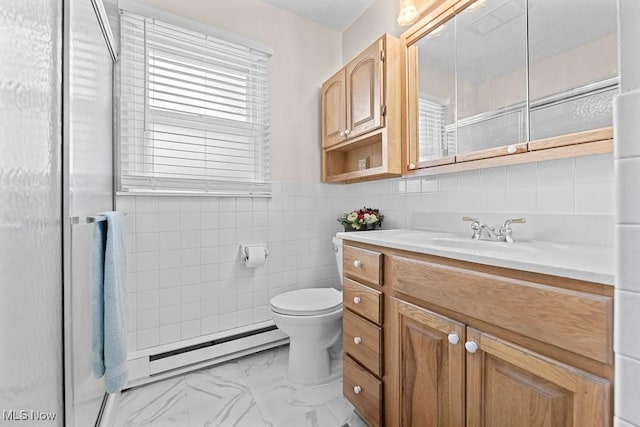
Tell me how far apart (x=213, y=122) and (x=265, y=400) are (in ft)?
5.65

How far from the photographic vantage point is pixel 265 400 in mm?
1522

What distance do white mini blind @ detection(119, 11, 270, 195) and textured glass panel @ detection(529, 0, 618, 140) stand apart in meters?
1.58

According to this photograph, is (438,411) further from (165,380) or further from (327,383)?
(165,380)

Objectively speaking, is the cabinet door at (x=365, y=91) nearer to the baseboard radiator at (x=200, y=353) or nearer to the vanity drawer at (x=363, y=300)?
the vanity drawer at (x=363, y=300)

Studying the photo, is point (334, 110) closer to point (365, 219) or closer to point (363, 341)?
point (365, 219)

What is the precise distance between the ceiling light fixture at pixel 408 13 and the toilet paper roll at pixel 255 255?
1.65m

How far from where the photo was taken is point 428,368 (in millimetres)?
981

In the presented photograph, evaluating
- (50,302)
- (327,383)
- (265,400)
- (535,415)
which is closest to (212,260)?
(265,400)

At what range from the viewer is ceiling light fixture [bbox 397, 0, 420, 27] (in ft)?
5.16

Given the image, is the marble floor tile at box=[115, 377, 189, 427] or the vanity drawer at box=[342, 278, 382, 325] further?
the marble floor tile at box=[115, 377, 189, 427]

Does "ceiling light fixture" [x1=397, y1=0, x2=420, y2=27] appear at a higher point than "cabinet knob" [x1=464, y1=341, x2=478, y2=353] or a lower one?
higher

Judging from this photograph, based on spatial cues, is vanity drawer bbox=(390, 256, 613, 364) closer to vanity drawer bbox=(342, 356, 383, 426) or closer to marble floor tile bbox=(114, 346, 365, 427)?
vanity drawer bbox=(342, 356, 383, 426)

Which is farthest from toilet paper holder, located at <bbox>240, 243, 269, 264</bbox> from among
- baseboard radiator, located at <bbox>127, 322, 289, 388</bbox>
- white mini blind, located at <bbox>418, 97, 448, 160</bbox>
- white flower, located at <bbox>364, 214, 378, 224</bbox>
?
white mini blind, located at <bbox>418, 97, 448, 160</bbox>

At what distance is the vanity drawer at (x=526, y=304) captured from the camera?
593 millimetres
